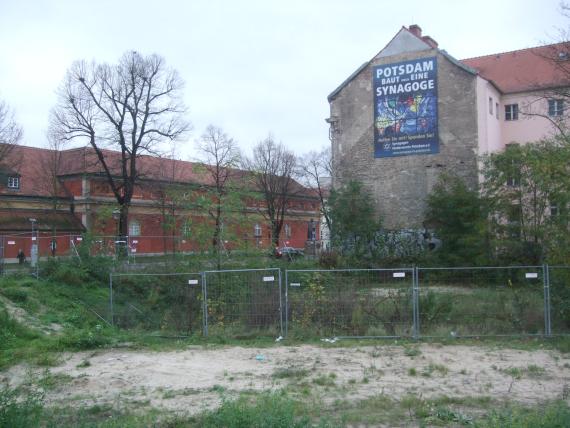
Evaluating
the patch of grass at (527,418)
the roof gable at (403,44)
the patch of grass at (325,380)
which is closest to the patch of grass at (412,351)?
the patch of grass at (325,380)

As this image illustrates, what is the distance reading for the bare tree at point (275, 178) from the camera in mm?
58125

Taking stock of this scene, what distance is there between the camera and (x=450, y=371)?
34.3 feet

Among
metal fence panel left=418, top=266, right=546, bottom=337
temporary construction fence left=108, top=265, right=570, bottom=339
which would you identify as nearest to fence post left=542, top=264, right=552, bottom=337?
temporary construction fence left=108, top=265, right=570, bottom=339

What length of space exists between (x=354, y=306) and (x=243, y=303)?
2.83 metres

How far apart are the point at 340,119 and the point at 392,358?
3023 centimetres

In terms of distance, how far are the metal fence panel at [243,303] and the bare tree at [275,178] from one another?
40.8 metres

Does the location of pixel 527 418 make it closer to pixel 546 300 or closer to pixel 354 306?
pixel 546 300

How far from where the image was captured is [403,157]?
37969 millimetres

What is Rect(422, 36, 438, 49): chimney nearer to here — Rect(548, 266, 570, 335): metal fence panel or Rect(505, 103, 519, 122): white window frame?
Rect(505, 103, 519, 122): white window frame

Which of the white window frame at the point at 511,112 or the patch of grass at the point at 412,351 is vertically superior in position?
the white window frame at the point at 511,112

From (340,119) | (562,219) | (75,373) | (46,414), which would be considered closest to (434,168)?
(340,119)

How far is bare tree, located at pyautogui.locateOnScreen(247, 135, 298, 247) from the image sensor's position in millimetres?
58125

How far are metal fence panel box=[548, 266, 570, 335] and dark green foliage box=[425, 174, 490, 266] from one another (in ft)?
43.5

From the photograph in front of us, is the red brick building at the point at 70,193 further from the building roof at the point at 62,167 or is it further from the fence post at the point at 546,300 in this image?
the fence post at the point at 546,300
